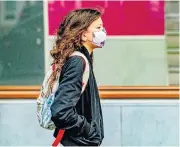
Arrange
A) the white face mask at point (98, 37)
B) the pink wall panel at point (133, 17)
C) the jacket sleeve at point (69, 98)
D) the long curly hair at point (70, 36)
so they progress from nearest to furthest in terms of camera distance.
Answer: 1. the jacket sleeve at point (69, 98)
2. the long curly hair at point (70, 36)
3. the white face mask at point (98, 37)
4. the pink wall panel at point (133, 17)

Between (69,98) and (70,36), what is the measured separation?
0.45m

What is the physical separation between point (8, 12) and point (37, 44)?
1.66 ft

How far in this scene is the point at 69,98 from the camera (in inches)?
141

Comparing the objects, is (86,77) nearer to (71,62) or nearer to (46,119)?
(71,62)

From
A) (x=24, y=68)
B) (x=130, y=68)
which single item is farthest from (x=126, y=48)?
(x=24, y=68)

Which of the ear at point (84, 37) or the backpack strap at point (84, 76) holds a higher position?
the ear at point (84, 37)

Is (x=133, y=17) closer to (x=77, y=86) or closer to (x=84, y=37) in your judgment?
(x=84, y=37)

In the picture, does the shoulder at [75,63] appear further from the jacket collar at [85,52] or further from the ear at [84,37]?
the ear at [84,37]

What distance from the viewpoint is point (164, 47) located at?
676 centimetres

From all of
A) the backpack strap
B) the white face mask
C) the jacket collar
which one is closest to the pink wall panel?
the white face mask

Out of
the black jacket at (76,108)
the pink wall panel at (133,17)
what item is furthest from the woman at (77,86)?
the pink wall panel at (133,17)

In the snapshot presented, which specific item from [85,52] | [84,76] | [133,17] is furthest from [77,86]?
[133,17]

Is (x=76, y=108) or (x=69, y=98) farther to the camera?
(x=76, y=108)

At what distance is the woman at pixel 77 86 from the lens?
11.8ft
